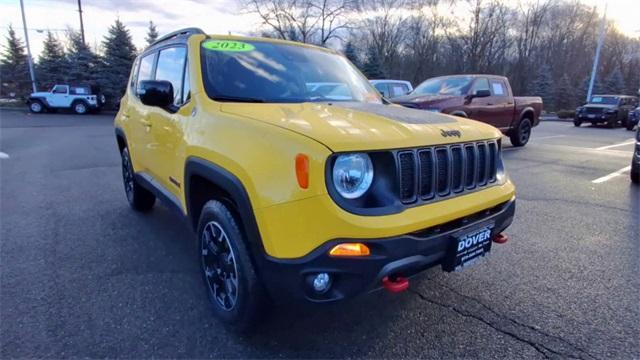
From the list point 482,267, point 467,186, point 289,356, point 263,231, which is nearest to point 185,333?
point 289,356

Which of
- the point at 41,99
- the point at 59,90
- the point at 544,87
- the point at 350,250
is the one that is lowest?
the point at 41,99

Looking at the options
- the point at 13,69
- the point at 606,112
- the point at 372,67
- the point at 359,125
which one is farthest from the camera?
the point at 13,69

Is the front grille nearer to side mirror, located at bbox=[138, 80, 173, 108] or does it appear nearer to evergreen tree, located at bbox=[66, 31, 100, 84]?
side mirror, located at bbox=[138, 80, 173, 108]

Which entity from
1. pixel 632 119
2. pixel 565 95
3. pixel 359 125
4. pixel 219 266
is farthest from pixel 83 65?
pixel 565 95

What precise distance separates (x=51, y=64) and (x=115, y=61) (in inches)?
374

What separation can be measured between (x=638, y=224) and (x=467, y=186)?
3660mm

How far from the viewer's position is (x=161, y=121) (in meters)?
3.23

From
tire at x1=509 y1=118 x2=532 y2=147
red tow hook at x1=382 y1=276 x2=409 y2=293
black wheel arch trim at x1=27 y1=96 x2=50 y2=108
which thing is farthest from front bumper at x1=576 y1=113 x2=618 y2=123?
black wheel arch trim at x1=27 y1=96 x2=50 y2=108

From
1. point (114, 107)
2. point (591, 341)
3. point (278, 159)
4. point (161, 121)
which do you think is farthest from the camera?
point (114, 107)

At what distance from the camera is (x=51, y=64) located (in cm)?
3109

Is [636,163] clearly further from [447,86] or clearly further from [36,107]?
[36,107]

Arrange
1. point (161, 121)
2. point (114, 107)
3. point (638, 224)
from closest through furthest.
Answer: point (161, 121) → point (638, 224) → point (114, 107)

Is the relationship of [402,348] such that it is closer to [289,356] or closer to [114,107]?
[289,356]

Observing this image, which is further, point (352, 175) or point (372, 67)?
point (372, 67)
